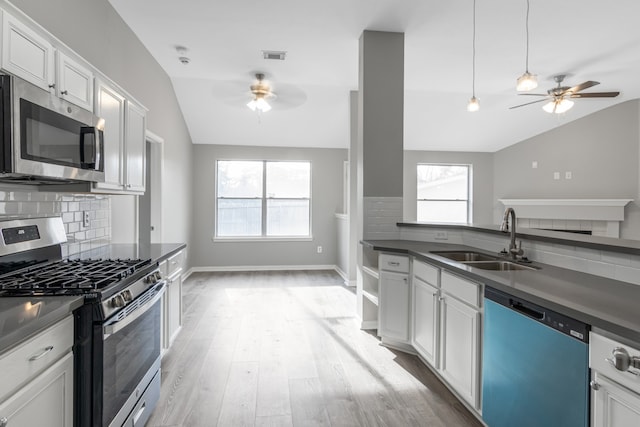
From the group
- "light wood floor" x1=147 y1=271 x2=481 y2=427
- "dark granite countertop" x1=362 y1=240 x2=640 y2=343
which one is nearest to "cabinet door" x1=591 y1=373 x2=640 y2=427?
"dark granite countertop" x1=362 y1=240 x2=640 y2=343

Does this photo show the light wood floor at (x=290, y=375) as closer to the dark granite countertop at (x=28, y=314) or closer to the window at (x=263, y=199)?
the dark granite countertop at (x=28, y=314)

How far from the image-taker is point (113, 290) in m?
1.50

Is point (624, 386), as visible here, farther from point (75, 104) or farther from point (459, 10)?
point (459, 10)

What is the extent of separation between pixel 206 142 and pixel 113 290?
5020 millimetres

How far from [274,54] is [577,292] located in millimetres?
Answer: 3462

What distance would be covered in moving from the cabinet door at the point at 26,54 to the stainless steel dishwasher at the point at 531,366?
Answer: 2370 millimetres

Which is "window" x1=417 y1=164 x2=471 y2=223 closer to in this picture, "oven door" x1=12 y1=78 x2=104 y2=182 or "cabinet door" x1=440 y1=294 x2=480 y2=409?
"cabinet door" x1=440 y1=294 x2=480 y2=409

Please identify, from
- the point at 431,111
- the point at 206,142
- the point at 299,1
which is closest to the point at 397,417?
the point at 299,1

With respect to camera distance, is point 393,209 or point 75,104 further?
point 393,209

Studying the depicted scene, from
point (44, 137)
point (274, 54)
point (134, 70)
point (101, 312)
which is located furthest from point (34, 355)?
point (274, 54)

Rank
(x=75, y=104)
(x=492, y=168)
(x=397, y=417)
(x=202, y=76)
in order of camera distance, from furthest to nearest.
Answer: (x=492, y=168)
(x=202, y=76)
(x=397, y=417)
(x=75, y=104)

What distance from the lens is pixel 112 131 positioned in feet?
7.61

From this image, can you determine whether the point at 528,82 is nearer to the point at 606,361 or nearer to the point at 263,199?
the point at 606,361

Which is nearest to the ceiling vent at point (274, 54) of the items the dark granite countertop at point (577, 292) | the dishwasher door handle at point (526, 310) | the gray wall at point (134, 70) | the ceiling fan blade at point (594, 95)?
the gray wall at point (134, 70)
